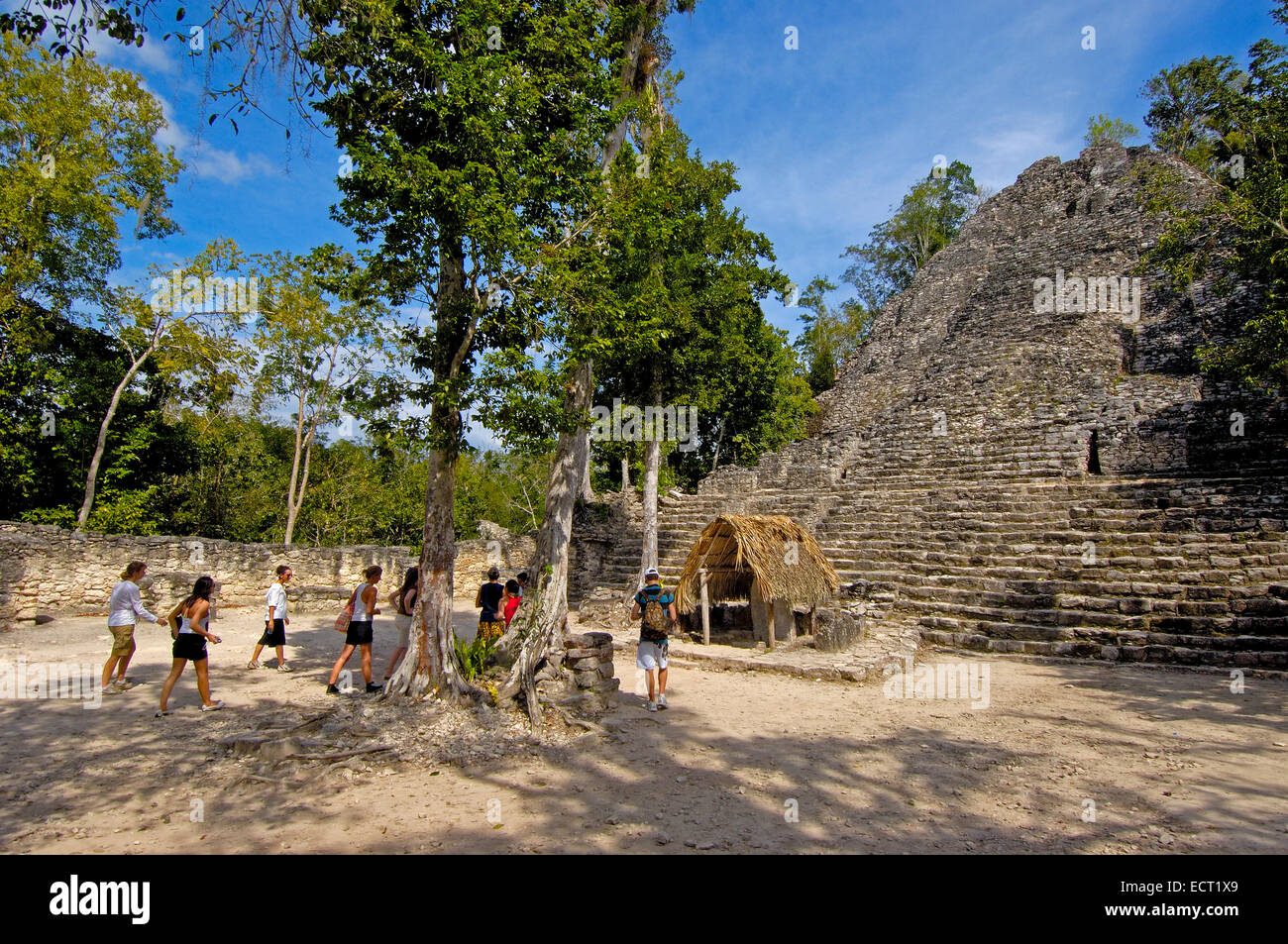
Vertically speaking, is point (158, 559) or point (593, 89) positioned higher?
point (593, 89)

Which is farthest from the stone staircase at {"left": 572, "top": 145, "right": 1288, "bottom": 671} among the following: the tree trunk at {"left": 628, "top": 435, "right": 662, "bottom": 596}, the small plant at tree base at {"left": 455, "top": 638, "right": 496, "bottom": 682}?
the small plant at tree base at {"left": 455, "top": 638, "right": 496, "bottom": 682}

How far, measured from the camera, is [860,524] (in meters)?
13.6

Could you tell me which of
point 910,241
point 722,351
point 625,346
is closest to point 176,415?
point 722,351

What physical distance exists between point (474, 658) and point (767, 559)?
4756 millimetres

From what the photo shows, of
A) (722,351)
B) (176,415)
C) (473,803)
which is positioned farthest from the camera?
(176,415)

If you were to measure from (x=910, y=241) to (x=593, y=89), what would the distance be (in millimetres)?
37570

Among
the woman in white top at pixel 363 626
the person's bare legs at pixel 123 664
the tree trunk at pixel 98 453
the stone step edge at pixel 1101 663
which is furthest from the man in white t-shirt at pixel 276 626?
the tree trunk at pixel 98 453

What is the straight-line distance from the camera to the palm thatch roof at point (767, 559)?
9.55m

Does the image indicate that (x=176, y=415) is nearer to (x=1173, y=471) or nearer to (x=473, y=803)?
(x=473, y=803)

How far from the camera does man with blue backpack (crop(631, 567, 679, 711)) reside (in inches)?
256

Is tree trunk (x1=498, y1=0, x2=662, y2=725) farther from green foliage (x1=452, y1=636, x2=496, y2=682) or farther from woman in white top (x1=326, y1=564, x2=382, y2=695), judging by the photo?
woman in white top (x1=326, y1=564, x2=382, y2=695)

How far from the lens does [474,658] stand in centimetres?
675

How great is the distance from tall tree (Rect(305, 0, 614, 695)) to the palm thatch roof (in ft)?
16.7

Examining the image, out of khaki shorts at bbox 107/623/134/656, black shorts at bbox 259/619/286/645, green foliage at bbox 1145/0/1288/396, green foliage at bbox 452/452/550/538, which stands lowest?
black shorts at bbox 259/619/286/645
